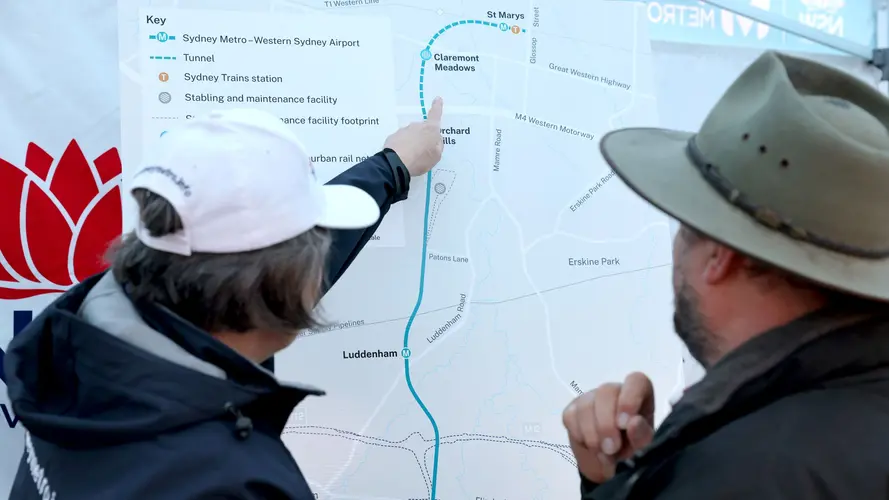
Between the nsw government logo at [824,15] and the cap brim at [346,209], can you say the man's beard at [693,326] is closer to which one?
the cap brim at [346,209]

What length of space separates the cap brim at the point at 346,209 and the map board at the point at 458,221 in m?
0.28

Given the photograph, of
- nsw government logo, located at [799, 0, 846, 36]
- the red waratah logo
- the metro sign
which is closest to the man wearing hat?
the red waratah logo

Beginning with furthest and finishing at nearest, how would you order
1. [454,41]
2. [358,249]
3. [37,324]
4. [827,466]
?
[454,41], [358,249], [37,324], [827,466]

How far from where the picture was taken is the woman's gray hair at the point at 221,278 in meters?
0.78

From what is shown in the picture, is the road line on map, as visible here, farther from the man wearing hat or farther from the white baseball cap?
the man wearing hat

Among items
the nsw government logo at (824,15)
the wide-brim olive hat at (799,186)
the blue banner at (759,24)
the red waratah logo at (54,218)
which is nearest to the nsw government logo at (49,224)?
the red waratah logo at (54,218)

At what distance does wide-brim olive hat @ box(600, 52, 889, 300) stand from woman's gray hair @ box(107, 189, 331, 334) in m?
0.42

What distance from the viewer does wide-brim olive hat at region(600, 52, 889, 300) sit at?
2.29ft

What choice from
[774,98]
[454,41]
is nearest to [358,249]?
[454,41]

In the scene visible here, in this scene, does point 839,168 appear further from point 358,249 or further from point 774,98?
point 358,249

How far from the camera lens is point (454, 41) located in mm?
1384

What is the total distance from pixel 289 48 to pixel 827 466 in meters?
1.07

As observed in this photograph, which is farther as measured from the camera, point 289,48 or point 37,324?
point 289,48

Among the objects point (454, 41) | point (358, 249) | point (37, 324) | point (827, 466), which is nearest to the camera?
point (827, 466)
